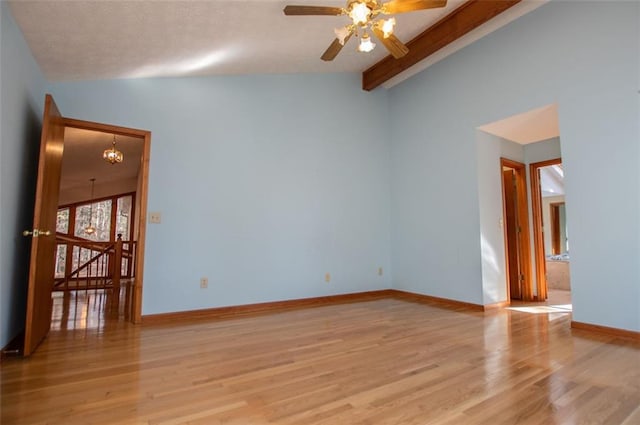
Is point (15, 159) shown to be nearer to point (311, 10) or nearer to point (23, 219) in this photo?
point (23, 219)

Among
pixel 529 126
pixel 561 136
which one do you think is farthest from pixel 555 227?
pixel 561 136

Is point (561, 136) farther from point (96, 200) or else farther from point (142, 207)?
point (96, 200)

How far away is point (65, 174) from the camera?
267 inches

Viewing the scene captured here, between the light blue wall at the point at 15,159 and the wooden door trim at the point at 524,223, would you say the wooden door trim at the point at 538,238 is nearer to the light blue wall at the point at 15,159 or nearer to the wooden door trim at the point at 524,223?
the wooden door trim at the point at 524,223

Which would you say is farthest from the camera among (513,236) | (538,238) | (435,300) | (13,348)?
(513,236)

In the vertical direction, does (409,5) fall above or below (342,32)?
above

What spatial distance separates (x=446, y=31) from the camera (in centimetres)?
367

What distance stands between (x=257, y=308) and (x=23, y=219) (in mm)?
2335

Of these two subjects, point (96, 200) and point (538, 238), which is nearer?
point (538, 238)

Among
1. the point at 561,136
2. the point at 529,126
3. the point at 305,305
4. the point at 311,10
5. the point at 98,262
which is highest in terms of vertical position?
the point at 311,10

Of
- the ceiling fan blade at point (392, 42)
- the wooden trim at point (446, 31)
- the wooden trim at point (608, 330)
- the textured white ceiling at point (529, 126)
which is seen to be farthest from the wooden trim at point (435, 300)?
the wooden trim at point (446, 31)

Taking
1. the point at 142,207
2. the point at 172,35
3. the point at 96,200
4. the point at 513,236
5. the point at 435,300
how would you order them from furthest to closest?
1. the point at 96,200
2. the point at 513,236
3. the point at 435,300
4. the point at 142,207
5. the point at 172,35

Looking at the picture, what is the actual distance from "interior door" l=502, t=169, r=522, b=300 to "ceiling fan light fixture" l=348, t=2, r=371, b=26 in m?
3.41

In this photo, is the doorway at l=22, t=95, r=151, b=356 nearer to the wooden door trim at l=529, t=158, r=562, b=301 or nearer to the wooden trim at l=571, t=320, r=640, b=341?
the wooden trim at l=571, t=320, r=640, b=341
